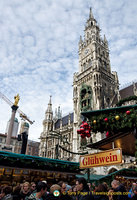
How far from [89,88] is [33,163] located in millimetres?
24503

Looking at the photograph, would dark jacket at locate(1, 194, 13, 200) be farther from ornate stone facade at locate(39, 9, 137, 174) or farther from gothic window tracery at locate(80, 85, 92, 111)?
gothic window tracery at locate(80, 85, 92, 111)

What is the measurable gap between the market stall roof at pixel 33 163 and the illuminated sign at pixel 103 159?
554 centimetres

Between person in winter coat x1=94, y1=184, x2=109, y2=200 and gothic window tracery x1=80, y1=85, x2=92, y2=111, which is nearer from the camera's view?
person in winter coat x1=94, y1=184, x2=109, y2=200

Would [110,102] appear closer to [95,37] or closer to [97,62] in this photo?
[97,62]

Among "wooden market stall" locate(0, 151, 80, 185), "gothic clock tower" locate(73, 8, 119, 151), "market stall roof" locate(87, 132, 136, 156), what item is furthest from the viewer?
"gothic clock tower" locate(73, 8, 119, 151)

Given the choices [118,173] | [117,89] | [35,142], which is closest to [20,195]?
[118,173]

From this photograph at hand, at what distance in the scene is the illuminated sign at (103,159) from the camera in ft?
14.3

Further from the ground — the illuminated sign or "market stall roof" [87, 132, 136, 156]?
"market stall roof" [87, 132, 136, 156]

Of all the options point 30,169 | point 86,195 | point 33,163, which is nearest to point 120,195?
point 86,195

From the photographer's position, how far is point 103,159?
4656mm

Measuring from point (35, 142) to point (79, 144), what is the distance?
229 ft

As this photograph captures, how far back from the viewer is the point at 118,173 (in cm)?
1447

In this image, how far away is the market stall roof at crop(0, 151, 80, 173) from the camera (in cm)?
913

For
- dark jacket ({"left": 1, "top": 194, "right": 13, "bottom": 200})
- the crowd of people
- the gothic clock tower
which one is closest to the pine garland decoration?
the crowd of people
